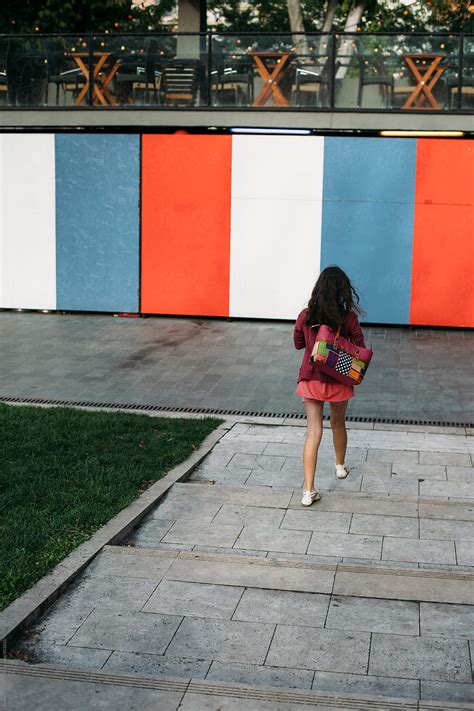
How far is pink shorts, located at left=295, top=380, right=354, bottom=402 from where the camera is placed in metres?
7.30

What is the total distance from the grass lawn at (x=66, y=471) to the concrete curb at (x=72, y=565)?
7cm

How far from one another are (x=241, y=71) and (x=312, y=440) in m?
9.54

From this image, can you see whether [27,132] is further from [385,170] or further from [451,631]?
[451,631]

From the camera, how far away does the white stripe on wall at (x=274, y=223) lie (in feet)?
51.5

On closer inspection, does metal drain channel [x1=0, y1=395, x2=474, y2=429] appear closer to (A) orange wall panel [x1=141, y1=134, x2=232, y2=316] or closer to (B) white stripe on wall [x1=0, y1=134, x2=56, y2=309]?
(A) orange wall panel [x1=141, y1=134, x2=232, y2=316]

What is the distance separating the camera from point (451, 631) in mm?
4941

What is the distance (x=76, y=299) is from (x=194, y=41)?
4746mm

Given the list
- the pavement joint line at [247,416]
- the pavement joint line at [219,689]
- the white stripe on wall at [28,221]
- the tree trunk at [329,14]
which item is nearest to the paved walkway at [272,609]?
the pavement joint line at [219,689]

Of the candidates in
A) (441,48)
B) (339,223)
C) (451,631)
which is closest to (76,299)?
(339,223)

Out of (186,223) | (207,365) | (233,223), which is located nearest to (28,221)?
(186,223)

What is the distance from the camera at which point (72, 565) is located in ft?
18.9

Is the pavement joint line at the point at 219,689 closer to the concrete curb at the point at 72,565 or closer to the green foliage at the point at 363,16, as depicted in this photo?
the concrete curb at the point at 72,565

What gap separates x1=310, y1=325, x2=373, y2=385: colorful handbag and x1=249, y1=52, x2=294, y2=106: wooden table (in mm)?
8915

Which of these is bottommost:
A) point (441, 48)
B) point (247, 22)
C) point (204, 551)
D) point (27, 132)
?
point (204, 551)
